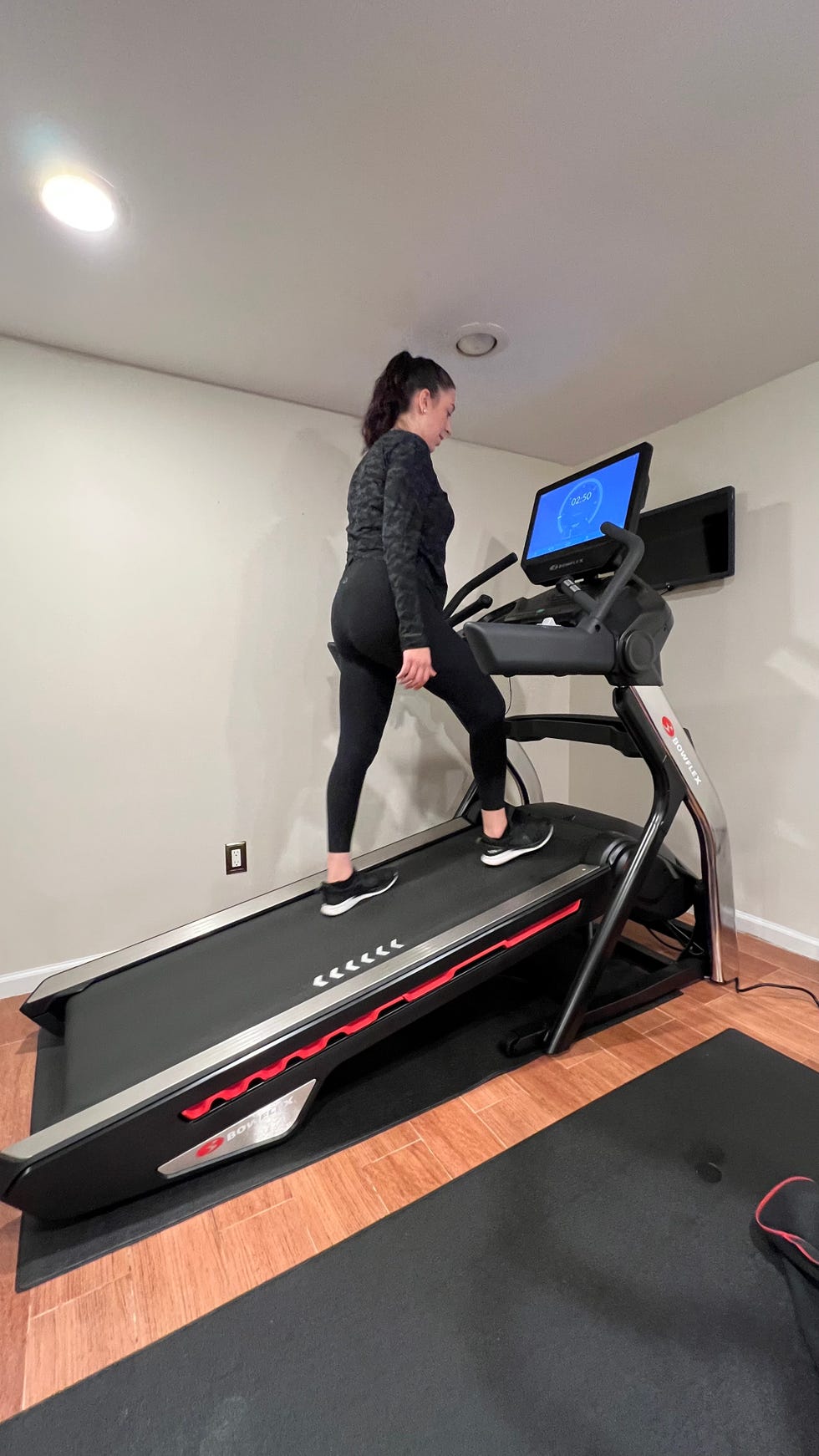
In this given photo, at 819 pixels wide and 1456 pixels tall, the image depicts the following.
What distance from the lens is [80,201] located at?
52.2 inches

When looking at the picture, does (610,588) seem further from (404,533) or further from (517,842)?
(517,842)

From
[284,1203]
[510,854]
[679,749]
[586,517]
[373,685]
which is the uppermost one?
[586,517]

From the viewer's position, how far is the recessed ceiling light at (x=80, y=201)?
1278 mm

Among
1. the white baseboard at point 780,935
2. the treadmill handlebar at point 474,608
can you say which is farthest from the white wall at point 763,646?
the treadmill handlebar at point 474,608

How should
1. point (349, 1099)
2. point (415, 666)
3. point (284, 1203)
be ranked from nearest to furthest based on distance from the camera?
1. point (284, 1203)
2. point (349, 1099)
3. point (415, 666)

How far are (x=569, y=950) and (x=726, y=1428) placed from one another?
4.34ft

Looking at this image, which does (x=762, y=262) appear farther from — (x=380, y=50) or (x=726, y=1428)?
(x=726, y=1428)

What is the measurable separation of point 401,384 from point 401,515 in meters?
0.42

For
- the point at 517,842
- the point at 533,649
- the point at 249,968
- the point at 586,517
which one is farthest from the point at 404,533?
the point at 249,968

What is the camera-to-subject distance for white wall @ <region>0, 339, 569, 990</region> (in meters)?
1.91

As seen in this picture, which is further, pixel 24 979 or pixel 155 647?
pixel 155 647

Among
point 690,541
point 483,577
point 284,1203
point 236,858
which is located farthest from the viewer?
point 690,541

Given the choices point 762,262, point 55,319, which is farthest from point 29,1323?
point 762,262

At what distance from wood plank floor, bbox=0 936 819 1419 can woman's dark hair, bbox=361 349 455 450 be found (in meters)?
1.72
